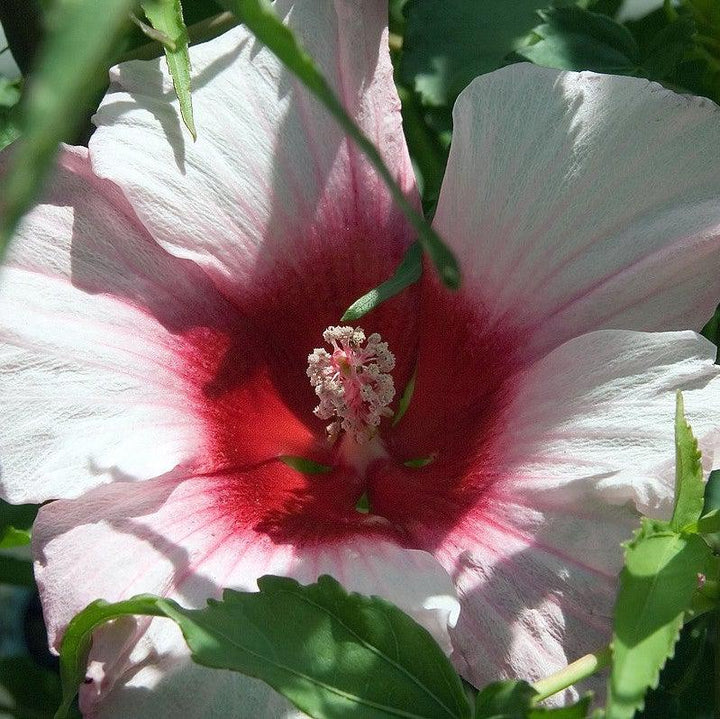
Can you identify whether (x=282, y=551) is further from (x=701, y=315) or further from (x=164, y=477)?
(x=701, y=315)

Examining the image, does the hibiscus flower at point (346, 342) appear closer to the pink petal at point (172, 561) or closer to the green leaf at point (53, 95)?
the pink petal at point (172, 561)

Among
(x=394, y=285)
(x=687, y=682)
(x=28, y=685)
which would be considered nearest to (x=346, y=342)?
(x=394, y=285)

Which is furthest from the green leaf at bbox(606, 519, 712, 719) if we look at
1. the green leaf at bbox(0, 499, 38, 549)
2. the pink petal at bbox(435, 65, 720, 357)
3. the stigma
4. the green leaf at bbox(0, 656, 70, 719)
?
the green leaf at bbox(0, 656, 70, 719)

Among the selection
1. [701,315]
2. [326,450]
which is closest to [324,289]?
[326,450]

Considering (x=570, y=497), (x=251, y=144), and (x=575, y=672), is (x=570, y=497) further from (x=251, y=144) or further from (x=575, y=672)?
(x=251, y=144)

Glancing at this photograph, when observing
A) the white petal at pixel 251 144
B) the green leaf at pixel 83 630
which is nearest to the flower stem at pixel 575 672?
the green leaf at pixel 83 630

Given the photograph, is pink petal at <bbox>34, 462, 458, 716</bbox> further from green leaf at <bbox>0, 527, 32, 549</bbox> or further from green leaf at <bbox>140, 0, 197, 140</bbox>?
green leaf at <bbox>140, 0, 197, 140</bbox>
